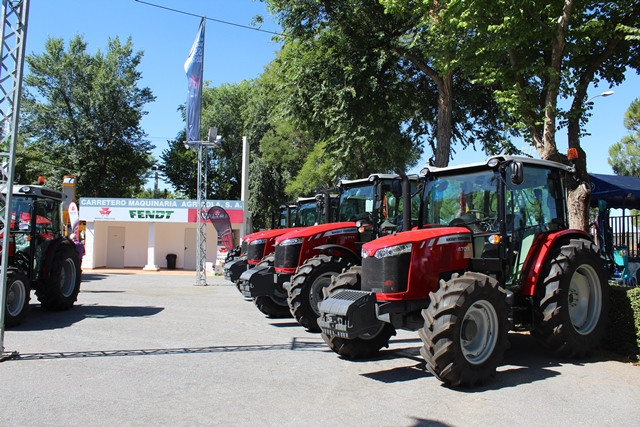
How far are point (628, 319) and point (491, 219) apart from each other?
2.40 meters

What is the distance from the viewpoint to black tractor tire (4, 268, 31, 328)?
913cm

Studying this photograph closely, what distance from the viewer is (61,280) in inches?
447

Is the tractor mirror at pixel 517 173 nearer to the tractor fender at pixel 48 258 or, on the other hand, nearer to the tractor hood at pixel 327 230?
the tractor hood at pixel 327 230

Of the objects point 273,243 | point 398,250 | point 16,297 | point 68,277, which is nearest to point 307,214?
point 273,243

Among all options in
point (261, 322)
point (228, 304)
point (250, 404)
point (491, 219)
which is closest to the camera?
point (250, 404)

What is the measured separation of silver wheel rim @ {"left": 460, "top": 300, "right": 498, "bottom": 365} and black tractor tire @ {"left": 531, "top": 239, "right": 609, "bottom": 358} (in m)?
0.95

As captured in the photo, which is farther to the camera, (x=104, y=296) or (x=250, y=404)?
(x=104, y=296)

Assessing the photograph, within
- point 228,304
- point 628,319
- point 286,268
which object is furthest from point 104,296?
point 628,319

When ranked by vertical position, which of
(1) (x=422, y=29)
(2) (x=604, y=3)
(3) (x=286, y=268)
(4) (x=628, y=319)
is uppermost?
(1) (x=422, y=29)

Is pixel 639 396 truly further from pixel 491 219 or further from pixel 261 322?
pixel 261 322

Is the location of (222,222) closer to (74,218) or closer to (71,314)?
(74,218)

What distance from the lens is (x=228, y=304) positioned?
1358 cm

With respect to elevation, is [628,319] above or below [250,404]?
above

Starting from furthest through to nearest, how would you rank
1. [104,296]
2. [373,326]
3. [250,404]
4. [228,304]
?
[104,296]
[228,304]
[373,326]
[250,404]
